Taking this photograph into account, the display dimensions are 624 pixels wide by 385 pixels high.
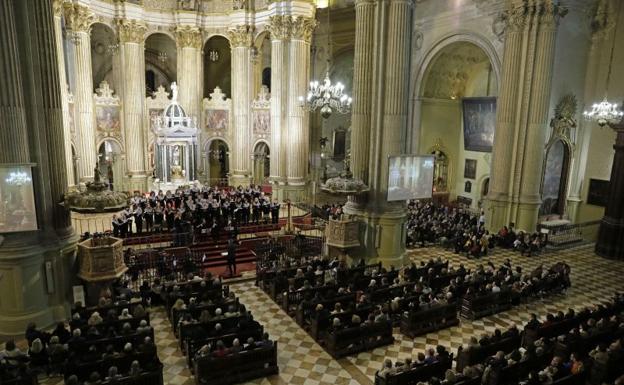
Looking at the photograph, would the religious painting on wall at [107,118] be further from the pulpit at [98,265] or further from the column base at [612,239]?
the column base at [612,239]

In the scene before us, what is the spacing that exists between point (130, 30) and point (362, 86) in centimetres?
1668

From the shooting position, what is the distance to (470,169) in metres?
27.3

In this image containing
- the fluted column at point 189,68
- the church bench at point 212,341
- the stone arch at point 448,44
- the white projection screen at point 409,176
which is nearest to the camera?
the church bench at point 212,341

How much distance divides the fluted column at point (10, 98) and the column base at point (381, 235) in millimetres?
10076

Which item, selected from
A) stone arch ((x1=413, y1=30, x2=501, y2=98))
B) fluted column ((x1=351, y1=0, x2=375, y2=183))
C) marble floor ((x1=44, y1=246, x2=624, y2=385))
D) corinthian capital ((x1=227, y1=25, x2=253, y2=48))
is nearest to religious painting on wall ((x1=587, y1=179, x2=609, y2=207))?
marble floor ((x1=44, y1=246, x2=624, y2=385))

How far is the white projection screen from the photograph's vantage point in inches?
573

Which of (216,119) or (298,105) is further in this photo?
(216,119)

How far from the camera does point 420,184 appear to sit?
48.9ft

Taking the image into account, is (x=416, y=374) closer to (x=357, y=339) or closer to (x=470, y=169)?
(x=357, y=339)

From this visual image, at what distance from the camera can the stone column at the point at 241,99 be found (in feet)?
87.8

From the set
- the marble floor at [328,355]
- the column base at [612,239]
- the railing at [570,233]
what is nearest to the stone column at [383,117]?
the marble floor at [328,355]

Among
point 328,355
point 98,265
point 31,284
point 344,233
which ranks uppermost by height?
point 344,233

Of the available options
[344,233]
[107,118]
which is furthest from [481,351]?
[107,118]

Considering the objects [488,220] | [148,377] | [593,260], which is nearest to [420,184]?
[488,220]
